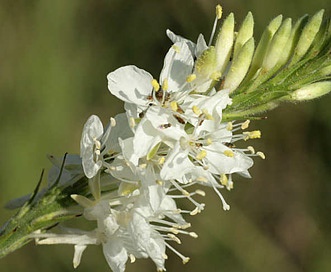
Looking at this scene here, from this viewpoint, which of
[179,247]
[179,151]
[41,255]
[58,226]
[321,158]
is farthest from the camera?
[321,158]

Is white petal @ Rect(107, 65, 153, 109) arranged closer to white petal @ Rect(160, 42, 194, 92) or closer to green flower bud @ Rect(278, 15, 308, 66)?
white petal @ Rect(160, 42, 194, 92)

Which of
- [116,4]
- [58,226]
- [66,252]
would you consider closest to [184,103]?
[58,226]

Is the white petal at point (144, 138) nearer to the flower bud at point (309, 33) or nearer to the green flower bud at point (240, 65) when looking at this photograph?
the green flower bud at point (240, 65)

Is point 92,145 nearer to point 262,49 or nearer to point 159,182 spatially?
point 159,182

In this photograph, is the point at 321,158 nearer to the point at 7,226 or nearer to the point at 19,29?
the point at 19,29

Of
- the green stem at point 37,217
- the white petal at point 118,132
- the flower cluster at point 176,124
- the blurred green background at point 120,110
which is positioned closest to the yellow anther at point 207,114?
the flower cluster at point 176,124
